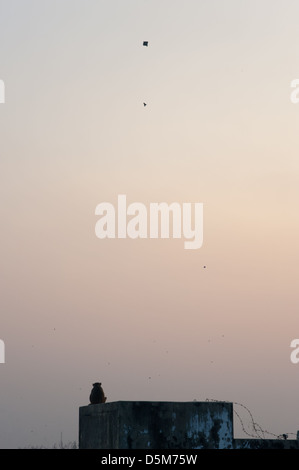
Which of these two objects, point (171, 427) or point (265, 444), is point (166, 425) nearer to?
point (171, 427)

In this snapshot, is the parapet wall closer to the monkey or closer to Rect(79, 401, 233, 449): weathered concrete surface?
Rect(79, 401, 233, 449): weathered concrete surface

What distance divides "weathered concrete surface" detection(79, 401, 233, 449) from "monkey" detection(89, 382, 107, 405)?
2.29 meters

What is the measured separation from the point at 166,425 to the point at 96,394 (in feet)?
12.0

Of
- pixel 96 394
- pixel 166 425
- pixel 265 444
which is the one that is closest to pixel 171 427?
pixel 166 425

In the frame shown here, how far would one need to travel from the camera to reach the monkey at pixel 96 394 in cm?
2648

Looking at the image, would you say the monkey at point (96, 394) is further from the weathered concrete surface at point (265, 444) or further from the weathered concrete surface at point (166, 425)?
the weathered concrete surface at point (265, 444)

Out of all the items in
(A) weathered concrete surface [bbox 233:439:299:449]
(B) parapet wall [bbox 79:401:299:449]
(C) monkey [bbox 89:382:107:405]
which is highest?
(C) monkey [bbox 89:382:107:405]

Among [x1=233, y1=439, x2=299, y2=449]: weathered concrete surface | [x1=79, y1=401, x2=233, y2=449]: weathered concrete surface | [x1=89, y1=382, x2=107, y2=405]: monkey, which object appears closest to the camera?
[x1=79, y1=401, x2=233, y2=449]: weathered concrete surface

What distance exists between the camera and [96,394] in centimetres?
2650

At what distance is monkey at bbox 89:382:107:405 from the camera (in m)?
26.5

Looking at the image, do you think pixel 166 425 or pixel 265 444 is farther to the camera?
pixel 265 444

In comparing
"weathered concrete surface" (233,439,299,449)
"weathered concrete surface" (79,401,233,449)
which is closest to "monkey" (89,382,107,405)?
"weathered concrete surface" (79,401,233,449)
